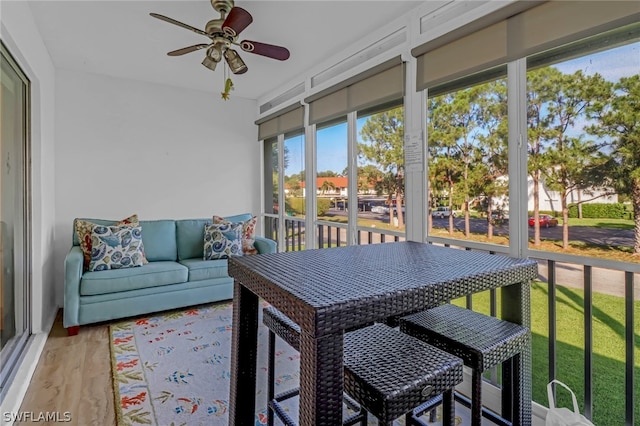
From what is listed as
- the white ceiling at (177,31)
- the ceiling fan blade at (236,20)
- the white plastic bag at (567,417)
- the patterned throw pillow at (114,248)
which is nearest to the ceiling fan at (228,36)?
the ceiling fan blade at (236,20)

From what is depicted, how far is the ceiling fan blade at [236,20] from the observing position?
197cm

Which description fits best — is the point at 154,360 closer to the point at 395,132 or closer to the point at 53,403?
the point at 53,403

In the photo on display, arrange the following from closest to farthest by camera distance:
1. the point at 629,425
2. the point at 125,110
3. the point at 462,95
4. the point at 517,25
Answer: the point at 629,425, the point at 517,25, the point at 462,95, the point at 125,110

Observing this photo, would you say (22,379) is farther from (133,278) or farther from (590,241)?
(590,241)

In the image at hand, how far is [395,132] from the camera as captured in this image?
276 centimetres

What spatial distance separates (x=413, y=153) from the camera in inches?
96.7

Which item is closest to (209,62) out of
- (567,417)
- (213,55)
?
(213,55)

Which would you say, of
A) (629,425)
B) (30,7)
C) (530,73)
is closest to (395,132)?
(530,73)

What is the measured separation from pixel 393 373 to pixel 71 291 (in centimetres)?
288

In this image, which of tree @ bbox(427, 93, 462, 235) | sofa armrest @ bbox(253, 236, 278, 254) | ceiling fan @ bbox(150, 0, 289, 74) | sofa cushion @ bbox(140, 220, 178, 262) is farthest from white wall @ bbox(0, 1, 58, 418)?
tree @ bbox(427, 93, 462, 235)

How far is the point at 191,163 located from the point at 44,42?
6.08 ft

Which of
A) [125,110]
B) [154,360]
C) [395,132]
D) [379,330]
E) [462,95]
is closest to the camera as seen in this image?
[379,330]

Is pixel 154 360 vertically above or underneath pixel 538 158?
underneath

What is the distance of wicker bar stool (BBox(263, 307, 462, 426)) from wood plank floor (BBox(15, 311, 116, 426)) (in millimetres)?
1462
